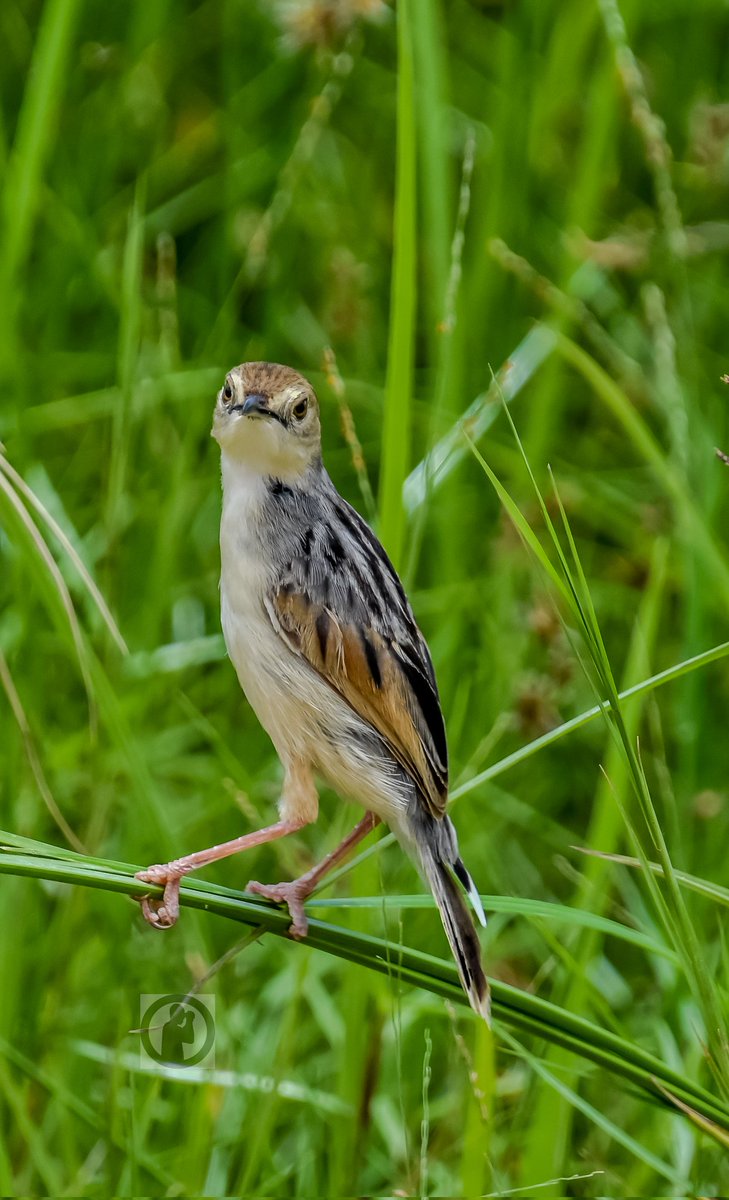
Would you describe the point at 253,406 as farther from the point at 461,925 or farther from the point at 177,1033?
the point at 177,1033

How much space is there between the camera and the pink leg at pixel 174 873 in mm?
2434

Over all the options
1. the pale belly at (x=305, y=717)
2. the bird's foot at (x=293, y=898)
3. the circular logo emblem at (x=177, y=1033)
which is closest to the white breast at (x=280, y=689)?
the pale belly at (x=305, y=717)

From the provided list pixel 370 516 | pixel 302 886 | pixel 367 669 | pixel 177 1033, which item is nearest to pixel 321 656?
pixel 367 669

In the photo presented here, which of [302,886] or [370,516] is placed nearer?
[302,886]

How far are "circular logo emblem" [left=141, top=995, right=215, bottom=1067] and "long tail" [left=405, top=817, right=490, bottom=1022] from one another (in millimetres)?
569

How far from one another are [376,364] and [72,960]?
9.52 ft

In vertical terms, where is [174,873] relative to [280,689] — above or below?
below

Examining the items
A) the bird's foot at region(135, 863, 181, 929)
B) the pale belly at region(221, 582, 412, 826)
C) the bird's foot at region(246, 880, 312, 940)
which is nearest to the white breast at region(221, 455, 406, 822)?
the pale belly at region(221, 582, 412, 826)

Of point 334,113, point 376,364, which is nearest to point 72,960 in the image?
point 376,364

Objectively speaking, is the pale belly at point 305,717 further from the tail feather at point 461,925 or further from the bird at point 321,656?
the tail feather at point 461,925

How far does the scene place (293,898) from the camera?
2566 mm

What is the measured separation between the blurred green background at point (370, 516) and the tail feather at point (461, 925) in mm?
170

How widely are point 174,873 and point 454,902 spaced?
521 mm

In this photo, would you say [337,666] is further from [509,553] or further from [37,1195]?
[509,553]
